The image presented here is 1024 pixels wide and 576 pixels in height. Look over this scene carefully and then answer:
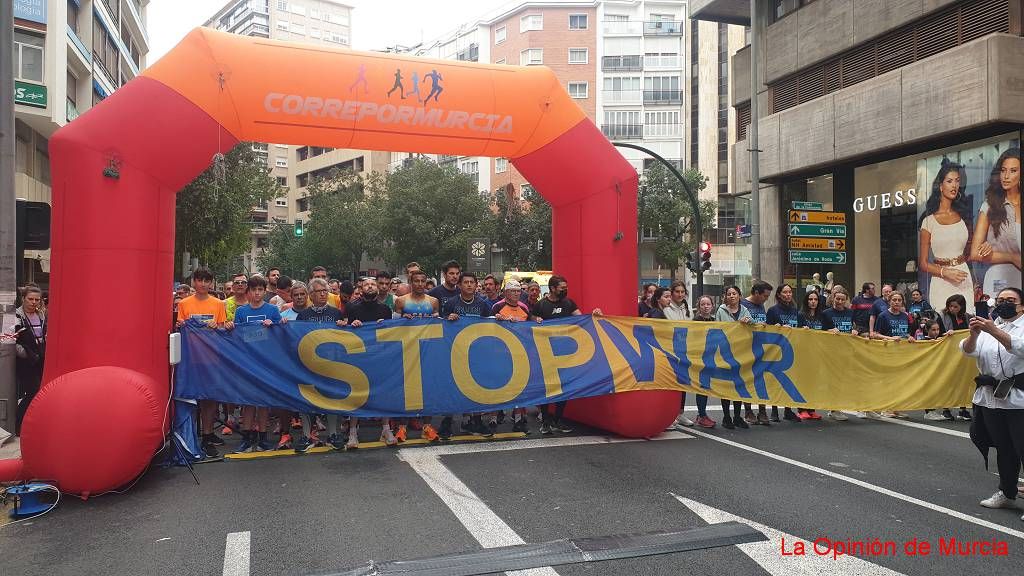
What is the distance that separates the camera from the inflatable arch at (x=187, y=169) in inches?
233

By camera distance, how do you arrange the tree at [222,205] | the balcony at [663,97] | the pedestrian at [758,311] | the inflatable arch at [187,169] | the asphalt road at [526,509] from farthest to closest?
1. the balcony at [663,97]
2. the tree at [222,205]
3. the pedestrian at [758,311]
4. the inflatable arch at [187,169]
5. the asphalt road at [526,509]

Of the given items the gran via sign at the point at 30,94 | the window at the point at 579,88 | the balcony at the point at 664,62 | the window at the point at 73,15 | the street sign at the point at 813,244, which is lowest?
the street sign at the point at 813,244

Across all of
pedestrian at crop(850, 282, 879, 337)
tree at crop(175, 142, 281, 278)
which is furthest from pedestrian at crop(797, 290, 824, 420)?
tree at crop(175, 142, 281, 278)

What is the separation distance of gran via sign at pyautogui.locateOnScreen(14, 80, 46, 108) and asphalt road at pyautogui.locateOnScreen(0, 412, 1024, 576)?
A: 21.5m

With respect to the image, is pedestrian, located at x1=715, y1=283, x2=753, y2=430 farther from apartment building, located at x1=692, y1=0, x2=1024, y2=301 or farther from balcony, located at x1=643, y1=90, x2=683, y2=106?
balcony, located at x1=643, y1=90, x2=683, y2=106

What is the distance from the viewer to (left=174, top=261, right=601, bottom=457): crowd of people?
7586mm

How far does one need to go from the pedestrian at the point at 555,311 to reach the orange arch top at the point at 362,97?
1.65m

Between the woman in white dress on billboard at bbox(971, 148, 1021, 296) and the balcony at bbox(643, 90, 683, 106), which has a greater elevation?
the balcony at bbox(643, 90, 683, 106)

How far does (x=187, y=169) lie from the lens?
6.97 metres

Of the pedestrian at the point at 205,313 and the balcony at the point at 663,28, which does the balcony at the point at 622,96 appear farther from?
the pedestrian at the point at 205,313

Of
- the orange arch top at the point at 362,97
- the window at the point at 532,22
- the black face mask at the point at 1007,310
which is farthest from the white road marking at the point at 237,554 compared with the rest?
→ the window at the point at 532,22

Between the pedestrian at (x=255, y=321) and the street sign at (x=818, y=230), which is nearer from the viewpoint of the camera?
the pedestrian at (x=255, y=321)

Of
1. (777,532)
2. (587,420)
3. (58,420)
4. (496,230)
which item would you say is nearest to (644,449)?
(587,420)

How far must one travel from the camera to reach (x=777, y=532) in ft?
16.3
